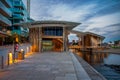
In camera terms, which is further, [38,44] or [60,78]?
[38,44]

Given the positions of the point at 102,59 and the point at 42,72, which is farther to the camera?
the point at 102,59

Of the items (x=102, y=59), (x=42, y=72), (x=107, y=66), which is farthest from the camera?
(x=102, y=59)

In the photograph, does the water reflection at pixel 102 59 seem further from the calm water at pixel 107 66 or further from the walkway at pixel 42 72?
the walkway at pixel 42 72

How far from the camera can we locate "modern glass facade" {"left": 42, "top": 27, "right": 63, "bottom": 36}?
48781mm

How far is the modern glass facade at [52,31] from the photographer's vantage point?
48.8 metres

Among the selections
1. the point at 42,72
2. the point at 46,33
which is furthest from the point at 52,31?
the point at 42,72

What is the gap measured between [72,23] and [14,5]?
34.4 meters

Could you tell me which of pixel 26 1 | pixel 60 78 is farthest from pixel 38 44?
pixel 26 1

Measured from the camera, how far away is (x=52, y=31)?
161 feet

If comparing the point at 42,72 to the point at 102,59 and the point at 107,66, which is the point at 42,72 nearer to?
the point at 107,66

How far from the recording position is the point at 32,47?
47094 mm

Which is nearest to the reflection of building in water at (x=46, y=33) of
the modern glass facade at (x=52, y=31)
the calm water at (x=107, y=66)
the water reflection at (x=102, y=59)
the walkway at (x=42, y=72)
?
the modern glass facade at (x=52, y=31)

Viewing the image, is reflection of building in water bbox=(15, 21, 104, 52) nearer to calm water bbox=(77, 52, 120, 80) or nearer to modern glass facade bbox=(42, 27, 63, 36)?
modern glass facade bbox=(42, 27, 63, 36)

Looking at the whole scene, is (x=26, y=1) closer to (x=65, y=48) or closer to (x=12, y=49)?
(x=65, y=48)
